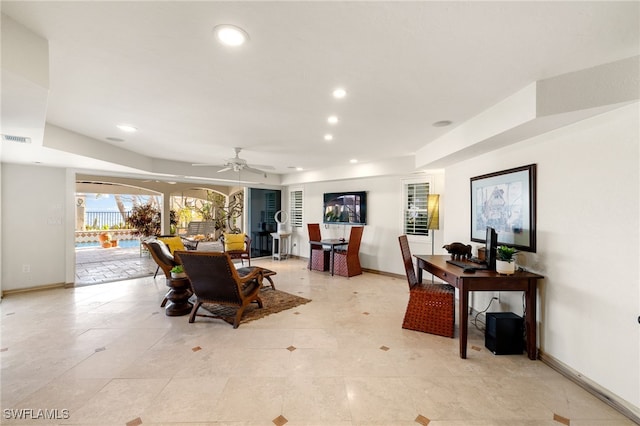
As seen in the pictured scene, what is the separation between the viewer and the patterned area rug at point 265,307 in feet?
12.3

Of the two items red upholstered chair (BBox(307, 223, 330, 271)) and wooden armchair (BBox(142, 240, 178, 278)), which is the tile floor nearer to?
wooden armchair (BBox(142, 240, 178, 278))

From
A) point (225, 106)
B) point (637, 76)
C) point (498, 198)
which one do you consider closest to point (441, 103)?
point (637, 76)

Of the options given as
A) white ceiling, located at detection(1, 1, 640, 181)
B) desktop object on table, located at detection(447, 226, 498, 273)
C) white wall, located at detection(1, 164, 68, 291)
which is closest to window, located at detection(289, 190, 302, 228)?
white ceiling, located at detection(1, 1, 640, 181)

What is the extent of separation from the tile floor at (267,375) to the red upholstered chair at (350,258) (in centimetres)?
220

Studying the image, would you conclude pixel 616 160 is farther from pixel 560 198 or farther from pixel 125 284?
pixel 125 284

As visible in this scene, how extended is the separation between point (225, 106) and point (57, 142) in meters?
2.54

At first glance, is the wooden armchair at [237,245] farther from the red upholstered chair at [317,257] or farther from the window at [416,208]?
the window at [416,208]

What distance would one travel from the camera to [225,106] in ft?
9.29

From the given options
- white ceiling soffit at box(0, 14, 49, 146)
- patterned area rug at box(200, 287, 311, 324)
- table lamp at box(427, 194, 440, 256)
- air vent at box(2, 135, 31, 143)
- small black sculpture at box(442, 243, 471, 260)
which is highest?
white ceiling soffit at box(0, 14, 49, 146)

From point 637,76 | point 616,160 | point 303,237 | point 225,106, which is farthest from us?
point 303,237

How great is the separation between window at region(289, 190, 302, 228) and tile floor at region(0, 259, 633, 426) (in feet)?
15.8

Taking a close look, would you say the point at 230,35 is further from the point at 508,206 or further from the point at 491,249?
the point at 508,206

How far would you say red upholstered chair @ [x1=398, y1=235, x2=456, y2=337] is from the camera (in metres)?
3.21

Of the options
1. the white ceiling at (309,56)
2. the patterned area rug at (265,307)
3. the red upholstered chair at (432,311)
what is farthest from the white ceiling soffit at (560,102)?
the patterned area rug at (265,307)
